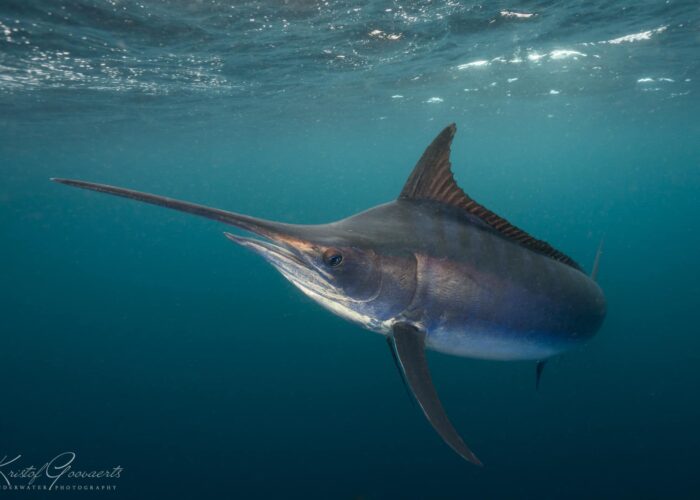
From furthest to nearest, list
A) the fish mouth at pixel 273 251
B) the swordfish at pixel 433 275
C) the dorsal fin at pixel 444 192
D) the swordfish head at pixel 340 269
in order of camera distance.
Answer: the dorsal fin at pixel 444 192 < the swordfish at pixel 433 275 < the swordfish head at pixel 340 269 < the fish mouth at pixel 273 251

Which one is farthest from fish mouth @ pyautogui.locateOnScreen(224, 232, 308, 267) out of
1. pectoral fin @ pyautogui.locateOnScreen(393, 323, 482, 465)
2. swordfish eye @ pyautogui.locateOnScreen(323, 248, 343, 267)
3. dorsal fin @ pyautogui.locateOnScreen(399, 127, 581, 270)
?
dorsal fin @ pyautogui.locateOnScreen(399, 127, 581, 270)

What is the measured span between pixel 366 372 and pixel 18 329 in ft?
60.6

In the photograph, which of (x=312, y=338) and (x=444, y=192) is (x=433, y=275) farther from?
(x=312, y=338)

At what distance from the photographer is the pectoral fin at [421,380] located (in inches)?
88.0

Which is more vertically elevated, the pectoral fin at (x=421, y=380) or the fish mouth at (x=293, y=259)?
the fish mouth at (x=293, y=259)

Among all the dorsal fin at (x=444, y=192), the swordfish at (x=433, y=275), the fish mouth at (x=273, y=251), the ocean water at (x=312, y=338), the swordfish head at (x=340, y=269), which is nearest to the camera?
the fish mouth at (x=273, y=251)

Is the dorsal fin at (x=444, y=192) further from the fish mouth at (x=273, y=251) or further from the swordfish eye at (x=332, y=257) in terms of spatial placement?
the fish mouth at (x=273, y=251)

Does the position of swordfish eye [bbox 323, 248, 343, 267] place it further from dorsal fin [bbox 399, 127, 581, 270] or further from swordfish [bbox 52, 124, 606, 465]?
dorsal fin [bbox 399, 127, 581, 270]

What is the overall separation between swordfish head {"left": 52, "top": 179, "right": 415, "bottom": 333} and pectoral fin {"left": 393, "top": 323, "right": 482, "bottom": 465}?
18 centimetres

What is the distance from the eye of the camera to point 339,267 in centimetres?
242

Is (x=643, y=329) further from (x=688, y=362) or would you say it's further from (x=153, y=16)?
(x=153, y=16)

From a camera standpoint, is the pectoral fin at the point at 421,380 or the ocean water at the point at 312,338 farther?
the ocean water at the point at 312,338
